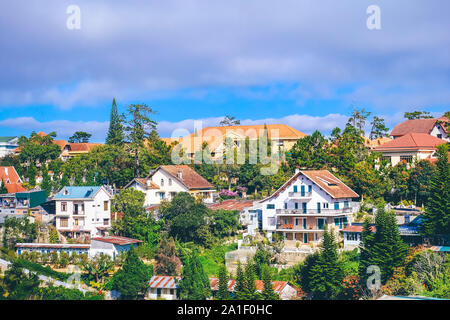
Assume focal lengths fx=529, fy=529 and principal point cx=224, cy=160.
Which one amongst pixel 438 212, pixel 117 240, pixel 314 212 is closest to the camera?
pixel 438 212

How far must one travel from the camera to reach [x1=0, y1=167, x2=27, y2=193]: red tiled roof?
4838cm

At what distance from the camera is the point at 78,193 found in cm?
3734

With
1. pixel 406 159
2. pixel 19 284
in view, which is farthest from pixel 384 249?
pixel 406 159

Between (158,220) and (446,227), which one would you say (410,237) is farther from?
(158,220)

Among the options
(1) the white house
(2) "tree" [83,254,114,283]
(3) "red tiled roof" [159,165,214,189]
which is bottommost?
(2) "tree" [83,254,114,283]

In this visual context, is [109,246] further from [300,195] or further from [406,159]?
[406,159]

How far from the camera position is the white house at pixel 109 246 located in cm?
3262

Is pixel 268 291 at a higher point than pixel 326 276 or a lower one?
lower

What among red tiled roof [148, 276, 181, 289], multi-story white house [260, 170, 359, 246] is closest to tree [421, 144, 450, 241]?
multi-story white house [260, 170, 359, 246]

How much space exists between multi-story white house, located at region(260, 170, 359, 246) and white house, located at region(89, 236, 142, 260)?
919cm

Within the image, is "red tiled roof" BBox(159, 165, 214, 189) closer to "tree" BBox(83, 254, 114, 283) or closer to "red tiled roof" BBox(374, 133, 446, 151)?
"tree" BBox(83, 254, 114, 283)

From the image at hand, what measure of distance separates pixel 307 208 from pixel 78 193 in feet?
52.4

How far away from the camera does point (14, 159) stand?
59469 millimetres
